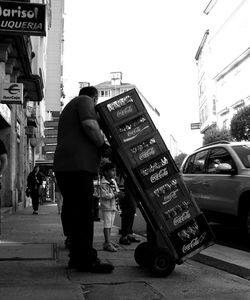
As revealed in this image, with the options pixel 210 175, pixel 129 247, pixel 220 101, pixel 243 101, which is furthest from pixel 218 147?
pixel 220 101

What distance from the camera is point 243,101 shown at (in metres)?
57.2

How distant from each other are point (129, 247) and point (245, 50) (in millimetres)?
53577

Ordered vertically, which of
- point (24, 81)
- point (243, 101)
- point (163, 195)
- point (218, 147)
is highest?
point (243, 101)

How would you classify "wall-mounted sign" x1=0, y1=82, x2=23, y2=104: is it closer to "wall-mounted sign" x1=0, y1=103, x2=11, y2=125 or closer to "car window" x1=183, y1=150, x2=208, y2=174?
"wall-mounted sign" x1=0, y1=103, x2=11, y2=125

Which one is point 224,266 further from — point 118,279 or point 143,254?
point 118,279

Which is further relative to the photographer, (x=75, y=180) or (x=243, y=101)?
(x=243, y=101)

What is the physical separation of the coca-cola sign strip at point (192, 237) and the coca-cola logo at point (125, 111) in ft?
4.33

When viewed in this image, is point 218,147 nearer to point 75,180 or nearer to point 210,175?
point 210,175

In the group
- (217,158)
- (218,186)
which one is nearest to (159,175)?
(218,186)

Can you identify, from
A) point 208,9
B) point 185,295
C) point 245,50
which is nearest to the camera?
point 185,295

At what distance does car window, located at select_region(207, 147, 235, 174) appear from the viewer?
8414 millimetres

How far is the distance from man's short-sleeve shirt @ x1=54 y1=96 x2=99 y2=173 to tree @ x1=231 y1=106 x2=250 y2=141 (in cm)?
3750

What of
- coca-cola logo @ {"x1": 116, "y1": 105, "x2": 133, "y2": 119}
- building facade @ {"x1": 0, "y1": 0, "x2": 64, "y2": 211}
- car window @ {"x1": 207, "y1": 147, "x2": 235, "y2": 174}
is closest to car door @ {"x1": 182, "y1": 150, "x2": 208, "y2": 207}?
car window @ {"x1": 207, "y1": 147, "x2": 235, "y2": 174}

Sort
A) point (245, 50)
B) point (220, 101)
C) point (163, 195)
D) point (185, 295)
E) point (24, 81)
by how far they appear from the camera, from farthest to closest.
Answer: point (220, 101), point (245, 50), point (24, 81), point (163, 195), point (185, 295)
